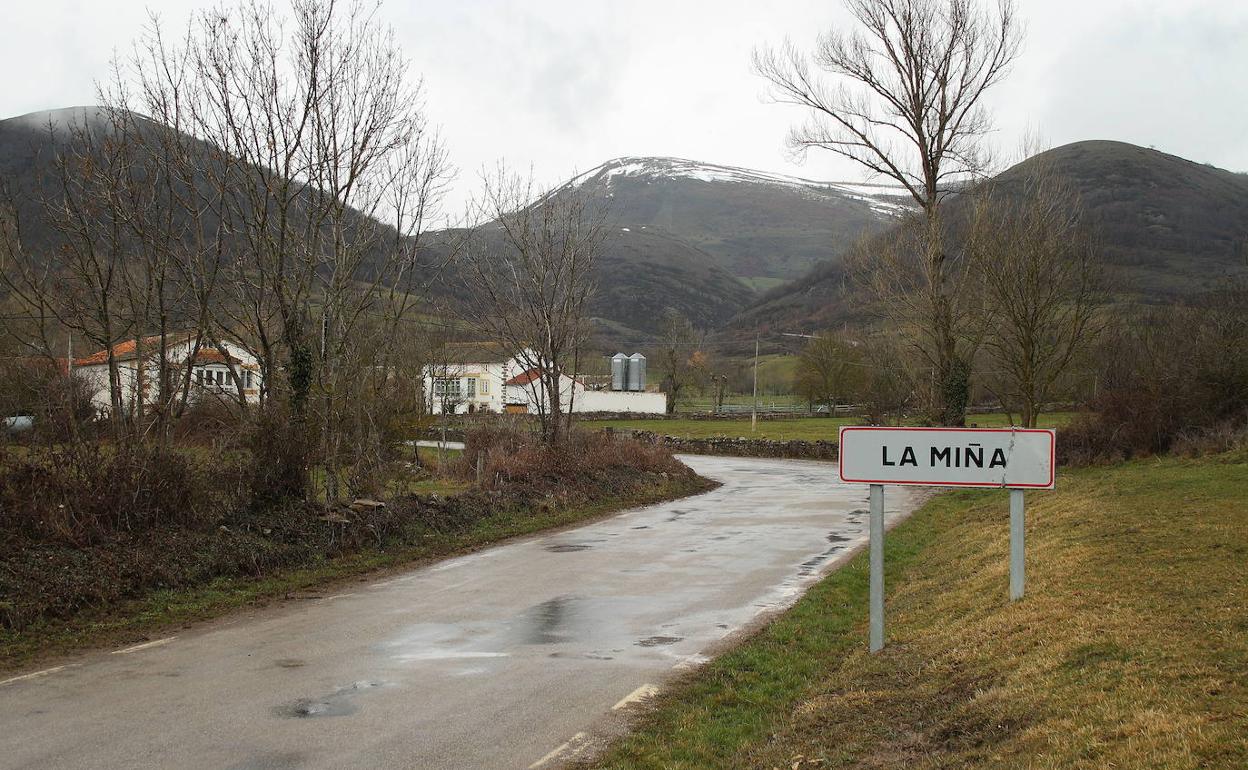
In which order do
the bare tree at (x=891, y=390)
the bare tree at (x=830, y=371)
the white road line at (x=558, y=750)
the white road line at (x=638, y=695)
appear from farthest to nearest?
the bare tree at (x=830, y=371) < the bare tree at (x=891, y=390) < the white road line at (x=638, y=695) < the white road line at (x=558, y=750)

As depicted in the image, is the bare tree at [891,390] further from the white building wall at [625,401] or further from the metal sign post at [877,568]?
the metal sign post at [877,568]

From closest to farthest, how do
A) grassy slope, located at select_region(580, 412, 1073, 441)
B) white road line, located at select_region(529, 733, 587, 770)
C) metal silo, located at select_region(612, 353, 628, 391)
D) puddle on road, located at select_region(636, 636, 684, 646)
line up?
white road line, located at select_region(529, 733, 587, 770) → puddle on road, located at select_region(636, 636, 684, 646) → grassy slope, located at select_region(580, 412, 1073, 441) → metal silo, located at select_region(612, 353, 628, 391)

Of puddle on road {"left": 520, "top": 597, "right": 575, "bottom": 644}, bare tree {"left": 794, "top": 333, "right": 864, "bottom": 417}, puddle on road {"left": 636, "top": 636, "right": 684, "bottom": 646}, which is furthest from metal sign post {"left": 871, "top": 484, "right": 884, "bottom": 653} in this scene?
bare tree {"left": 794, "top": 333, "right": 864, "bottom": 417}

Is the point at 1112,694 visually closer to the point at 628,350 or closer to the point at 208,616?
the point at 208,616

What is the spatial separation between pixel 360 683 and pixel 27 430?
8237 mm

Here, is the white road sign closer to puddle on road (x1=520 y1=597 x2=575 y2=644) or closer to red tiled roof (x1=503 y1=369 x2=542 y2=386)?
puddle on road (x1=520 y1=597 x2=575 y2=644)

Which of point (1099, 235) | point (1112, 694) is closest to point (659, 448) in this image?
point (1099, 235)

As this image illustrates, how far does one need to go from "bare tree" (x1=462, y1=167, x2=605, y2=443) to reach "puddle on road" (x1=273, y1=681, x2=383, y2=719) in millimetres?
18707

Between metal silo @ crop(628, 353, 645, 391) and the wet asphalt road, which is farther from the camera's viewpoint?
metal silo @ crop(628, 353, 645, 391)

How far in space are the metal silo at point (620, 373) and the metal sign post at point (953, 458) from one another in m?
94.0

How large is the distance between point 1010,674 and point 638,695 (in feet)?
8.97

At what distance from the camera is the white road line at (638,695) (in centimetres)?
722

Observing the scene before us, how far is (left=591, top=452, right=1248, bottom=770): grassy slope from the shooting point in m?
4.81

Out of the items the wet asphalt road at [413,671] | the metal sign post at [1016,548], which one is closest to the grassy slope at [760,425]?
the wet asphalt road at [413,671]
